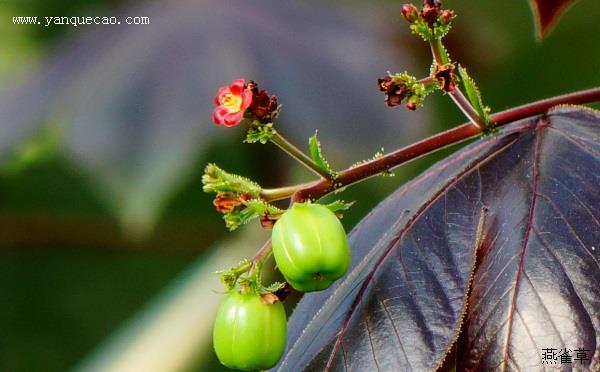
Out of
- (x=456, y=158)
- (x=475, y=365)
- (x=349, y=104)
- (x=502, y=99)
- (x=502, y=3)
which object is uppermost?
(x=502, y=3)

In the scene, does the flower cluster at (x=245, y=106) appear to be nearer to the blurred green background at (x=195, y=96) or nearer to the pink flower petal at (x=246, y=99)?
the pink flower petal at (x=246, y=99)

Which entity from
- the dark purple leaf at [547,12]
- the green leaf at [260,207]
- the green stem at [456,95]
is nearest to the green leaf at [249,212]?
the green leaf at [260,207]

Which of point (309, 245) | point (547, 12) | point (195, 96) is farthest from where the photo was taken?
point (195, 96)

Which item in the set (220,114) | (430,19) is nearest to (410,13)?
(430,19)

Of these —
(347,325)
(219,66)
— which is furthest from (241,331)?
(219,66)

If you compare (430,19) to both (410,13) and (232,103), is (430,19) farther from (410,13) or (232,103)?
(232,103)

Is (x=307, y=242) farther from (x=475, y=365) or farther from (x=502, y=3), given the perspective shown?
(x=502, y=3)
